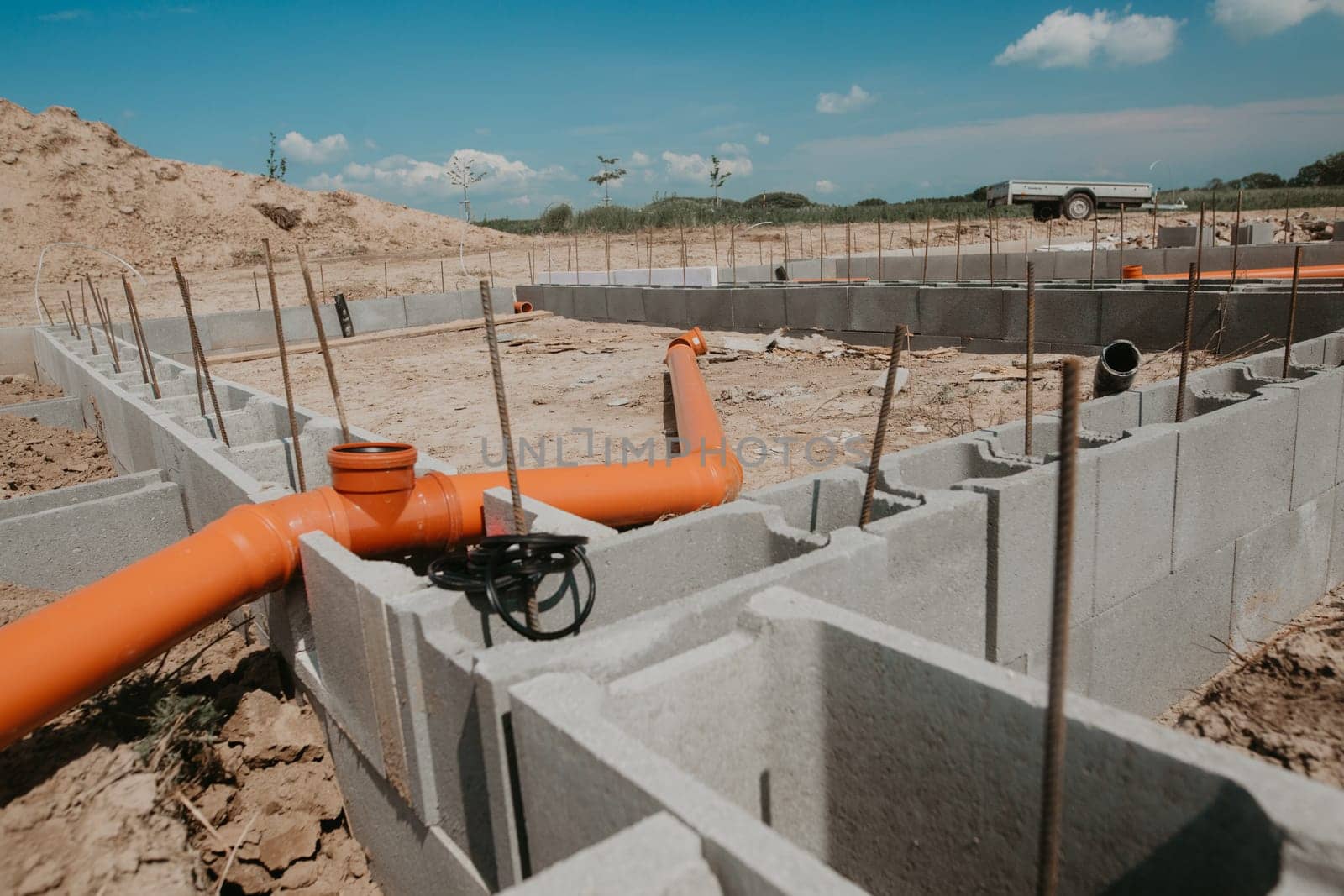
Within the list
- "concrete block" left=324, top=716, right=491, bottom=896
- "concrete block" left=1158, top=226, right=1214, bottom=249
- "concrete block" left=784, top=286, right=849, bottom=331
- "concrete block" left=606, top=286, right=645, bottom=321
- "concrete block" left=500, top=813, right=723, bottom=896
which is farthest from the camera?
"concrete block" left=1158, top=226, right=1214, bottom=249

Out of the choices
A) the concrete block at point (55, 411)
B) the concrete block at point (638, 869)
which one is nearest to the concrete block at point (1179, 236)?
the concrete block at point (55, 411)

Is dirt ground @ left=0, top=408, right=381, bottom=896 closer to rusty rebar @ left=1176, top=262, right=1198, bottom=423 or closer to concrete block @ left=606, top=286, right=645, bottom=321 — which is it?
rusty rebar @ left=1176, top=262, right=1198, bottom=423

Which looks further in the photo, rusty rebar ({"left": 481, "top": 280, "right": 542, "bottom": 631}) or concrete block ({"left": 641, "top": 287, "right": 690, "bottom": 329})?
concrete block ({"left": 641, "top": 287, "right": 690, "bottom": 329})

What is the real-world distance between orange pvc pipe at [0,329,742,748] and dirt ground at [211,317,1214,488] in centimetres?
281

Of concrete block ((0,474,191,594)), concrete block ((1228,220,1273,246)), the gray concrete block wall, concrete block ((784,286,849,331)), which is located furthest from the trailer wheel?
concrete block ((0,474,191,594))

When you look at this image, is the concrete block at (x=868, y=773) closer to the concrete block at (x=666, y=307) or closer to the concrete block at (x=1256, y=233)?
the concrete block at (x=666, y=307)

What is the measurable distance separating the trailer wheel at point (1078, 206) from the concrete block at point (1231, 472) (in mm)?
23068

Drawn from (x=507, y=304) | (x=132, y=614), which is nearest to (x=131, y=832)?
(x=132, y=614)

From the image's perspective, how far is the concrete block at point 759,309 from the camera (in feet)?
48.3

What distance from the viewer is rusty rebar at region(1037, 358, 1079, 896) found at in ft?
4.86

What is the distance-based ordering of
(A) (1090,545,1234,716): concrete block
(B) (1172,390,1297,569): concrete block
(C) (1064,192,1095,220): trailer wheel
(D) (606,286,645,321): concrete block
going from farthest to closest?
(C) (1064,192,1095,220): trailer wheel → (D) (606,286,645,321): concrete block → (B) (1172,390,1297,569): concrete block → (A) (1090,545,1234,716): concrete block

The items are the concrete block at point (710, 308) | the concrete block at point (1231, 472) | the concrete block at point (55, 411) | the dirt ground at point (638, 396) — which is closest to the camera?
the concrete block at point (1231, 472)

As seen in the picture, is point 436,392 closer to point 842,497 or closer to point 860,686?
point 842,497

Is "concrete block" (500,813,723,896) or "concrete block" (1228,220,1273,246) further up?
"concrete block" (1228,220,1273,246)
